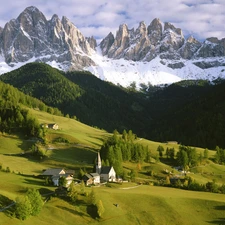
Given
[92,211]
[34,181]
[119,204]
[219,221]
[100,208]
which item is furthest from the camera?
[34,181]

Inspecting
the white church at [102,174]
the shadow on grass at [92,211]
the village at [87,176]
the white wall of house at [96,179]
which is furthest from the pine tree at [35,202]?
the white wall of house at [96,179]

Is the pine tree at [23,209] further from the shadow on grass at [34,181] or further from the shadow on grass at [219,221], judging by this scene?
the shadow on grass at [219,221]

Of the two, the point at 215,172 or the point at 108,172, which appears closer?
the point at 108,172

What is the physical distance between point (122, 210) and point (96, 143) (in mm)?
81827

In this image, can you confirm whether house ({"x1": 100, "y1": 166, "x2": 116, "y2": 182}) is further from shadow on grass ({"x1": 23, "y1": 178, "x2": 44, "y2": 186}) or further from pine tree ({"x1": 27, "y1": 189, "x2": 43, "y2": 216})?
pine tree ({"x1": 27, "y1": 189, "x2": 43, "y2": 216})

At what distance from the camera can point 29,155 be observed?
431ft

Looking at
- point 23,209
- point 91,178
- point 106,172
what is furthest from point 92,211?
point 106,172

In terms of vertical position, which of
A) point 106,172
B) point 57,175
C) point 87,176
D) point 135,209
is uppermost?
point 57,175

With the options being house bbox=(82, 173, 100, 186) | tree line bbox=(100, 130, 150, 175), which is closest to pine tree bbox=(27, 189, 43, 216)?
house bbox=(82, 173, 100, 186)

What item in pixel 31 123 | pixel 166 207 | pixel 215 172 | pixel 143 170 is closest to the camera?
pixel 166 207

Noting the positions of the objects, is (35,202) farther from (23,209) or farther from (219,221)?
(219,221)

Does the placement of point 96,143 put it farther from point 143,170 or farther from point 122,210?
point 122,210

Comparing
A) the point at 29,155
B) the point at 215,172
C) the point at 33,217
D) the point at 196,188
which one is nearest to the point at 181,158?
the point at 215,172

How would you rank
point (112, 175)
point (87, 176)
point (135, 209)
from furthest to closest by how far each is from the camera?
point (112, 175), point (87, 176), point (135, 209)
